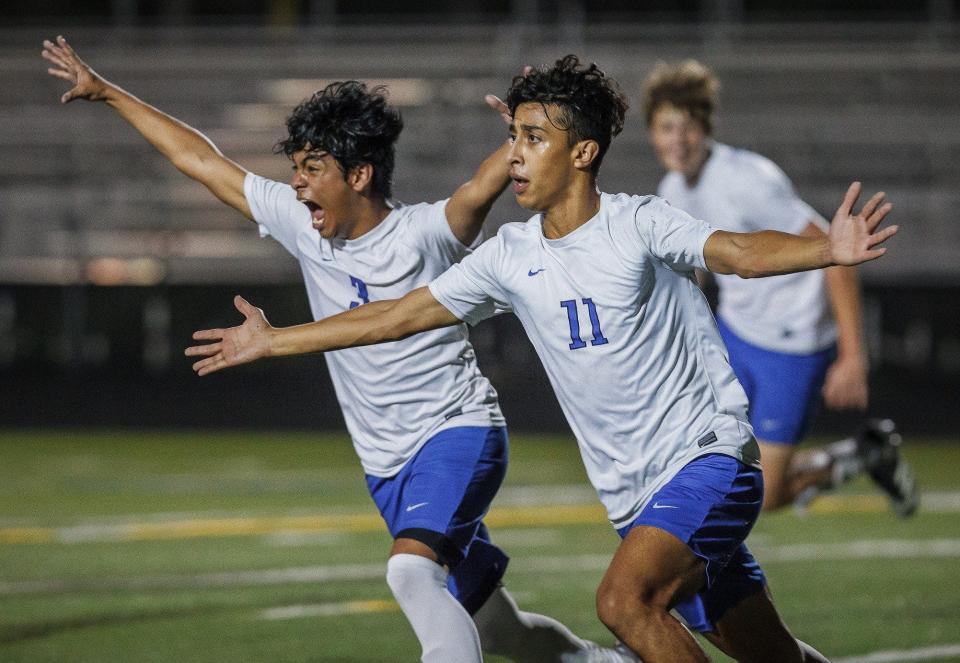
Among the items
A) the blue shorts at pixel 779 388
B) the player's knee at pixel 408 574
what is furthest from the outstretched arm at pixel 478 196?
the blue shorts at pixel 779 388

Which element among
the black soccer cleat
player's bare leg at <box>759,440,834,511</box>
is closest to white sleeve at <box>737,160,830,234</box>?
player's bare leg at <box>759,440,834,511</box>

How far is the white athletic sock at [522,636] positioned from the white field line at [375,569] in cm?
293

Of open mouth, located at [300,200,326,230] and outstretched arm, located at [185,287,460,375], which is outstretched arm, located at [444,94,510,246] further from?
outstretched arm, located at [185,287,460,375]

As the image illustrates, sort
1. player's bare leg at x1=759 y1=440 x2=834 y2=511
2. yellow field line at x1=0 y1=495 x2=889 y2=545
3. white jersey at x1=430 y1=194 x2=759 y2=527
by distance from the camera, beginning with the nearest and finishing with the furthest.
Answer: white jersey at x1=430 y1=194 x2=759 y2=527, player's bare leg at x1=759 y1=440 x2=834 y2=511, yellow field line at x1=0 y1=495 x2=889 y2=545

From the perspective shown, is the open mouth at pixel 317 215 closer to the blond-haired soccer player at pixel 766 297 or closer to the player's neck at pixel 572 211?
the player's neck at pixel 572 211

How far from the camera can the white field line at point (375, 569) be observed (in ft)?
25.8

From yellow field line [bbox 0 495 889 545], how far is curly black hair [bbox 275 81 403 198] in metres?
4.64

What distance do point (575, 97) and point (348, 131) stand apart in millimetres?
1076

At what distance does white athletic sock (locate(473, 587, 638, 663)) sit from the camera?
5.03m

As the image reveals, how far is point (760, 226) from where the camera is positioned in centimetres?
736

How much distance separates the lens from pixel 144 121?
589 cm

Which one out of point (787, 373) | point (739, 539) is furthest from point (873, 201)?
point (787, 373)

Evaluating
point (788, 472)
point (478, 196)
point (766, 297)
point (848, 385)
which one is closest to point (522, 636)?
point (478, 196)

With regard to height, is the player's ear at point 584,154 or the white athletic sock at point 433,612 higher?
the player's ear at point 584,154
